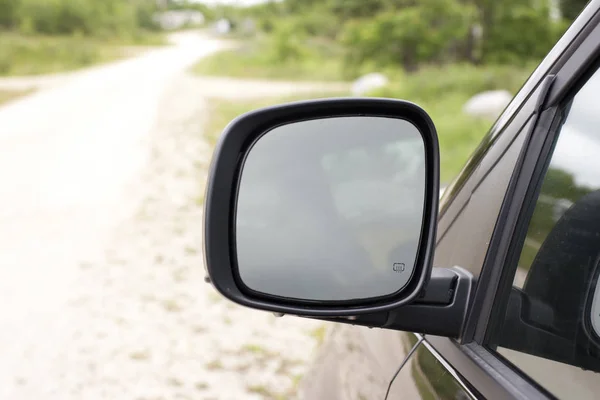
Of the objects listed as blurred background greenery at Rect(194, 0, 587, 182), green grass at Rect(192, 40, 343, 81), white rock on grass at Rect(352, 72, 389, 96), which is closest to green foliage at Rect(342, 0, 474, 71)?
blurred background greenery at Rect(194, 0, 587, 182)

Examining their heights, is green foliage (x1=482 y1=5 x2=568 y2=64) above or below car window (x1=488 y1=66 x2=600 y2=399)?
above

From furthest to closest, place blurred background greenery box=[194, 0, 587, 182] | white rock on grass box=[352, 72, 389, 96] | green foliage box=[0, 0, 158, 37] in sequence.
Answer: green foliage box=[0, 0, 158, 37] < white rock on grass box=[352, 72, 389, 96] < blurred background greenery box=[194, 0, 587, 182]

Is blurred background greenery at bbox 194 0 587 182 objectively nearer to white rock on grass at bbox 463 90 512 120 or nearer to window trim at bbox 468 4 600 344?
white rock on grass at bbox 463 90 512 120

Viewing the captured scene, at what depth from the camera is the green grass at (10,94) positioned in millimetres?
17719

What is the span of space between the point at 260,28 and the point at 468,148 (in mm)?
49450

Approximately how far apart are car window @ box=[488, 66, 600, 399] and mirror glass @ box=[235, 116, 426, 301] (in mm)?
194

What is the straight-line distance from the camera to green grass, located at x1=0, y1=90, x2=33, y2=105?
698 inches

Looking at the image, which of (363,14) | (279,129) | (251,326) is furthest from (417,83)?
(279,129)

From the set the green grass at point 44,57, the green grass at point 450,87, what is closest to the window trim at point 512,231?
the green grass at point 450,87

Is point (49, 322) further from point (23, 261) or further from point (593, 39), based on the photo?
point (593, 39)

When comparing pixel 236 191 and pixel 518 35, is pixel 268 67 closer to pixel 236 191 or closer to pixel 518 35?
pixel 518 35

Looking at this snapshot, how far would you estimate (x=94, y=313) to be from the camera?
16.5 ft

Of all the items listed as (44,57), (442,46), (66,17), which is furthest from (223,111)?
(66,17)

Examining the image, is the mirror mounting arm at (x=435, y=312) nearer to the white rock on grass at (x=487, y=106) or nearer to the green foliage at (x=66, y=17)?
the white rock on grass at (x=487, y=106)
